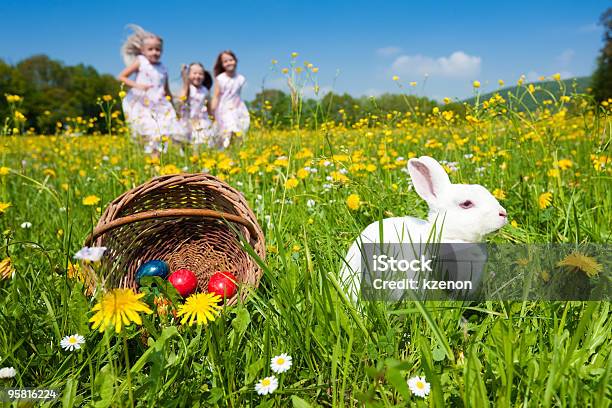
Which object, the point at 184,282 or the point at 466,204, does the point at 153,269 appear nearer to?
the point at 184,282

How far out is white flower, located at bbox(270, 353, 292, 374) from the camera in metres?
1.06

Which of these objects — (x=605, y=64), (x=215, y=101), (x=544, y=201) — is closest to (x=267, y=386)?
(x=544, y=201)

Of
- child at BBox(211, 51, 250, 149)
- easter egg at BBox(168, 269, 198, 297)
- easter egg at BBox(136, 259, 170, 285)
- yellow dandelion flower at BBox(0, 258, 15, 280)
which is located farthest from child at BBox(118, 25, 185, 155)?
yellow dandelion flower at BBox(0, 258, 15, 280)

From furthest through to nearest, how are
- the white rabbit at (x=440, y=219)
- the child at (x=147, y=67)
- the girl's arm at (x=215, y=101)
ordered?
the girl's arm at (x=215, y=101) < the child at (x=147, y=67) < the white rabbit at (x=440, y=219)

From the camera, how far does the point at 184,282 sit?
1.85 metres

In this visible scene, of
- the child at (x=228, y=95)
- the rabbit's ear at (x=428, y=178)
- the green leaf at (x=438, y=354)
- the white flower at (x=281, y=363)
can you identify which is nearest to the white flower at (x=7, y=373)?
the white flower at (x=281, y=363)

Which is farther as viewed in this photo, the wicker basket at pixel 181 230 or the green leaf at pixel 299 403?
the wicker basket at pixel 181 230

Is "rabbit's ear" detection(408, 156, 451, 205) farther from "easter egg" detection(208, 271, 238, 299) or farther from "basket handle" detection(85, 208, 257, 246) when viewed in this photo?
"easter egg" detection(208, 271, 238, 299)

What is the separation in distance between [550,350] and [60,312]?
1.38m

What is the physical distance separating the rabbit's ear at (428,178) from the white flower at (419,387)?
2.07 feet

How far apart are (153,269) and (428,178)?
3.80 ft

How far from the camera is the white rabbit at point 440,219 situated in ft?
4.56

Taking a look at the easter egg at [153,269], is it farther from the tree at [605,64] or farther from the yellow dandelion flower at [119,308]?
the tree at [605,64]

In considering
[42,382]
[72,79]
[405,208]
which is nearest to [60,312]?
[42,382]
